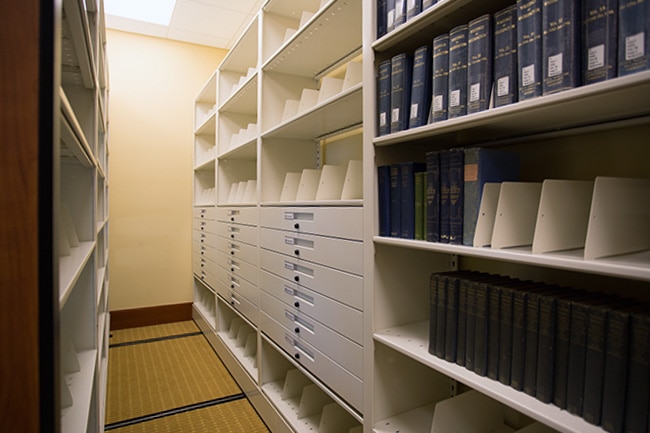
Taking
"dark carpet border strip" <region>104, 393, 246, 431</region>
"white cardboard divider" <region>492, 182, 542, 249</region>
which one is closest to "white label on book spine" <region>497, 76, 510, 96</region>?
"white cardboard divider" <region>492, 182, 542, 249</region>

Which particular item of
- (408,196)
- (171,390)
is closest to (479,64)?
(408,196)

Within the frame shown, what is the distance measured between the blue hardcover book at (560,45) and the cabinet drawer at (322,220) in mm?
667

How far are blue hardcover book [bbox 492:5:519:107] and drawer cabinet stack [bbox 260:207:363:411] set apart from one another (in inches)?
22.7

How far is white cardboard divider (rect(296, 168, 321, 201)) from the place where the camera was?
180cm

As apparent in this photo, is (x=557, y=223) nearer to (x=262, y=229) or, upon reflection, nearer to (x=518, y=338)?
(x=518, y=338)

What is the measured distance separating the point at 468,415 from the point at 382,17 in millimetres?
1245

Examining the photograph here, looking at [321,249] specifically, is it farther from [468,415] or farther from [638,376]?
[638,376]

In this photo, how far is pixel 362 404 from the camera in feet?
4.14

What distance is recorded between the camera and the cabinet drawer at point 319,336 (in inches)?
51.7

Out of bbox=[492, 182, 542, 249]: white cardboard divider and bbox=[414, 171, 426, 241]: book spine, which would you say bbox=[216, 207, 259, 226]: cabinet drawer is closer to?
bbox=[414, 171, 426, 241]: book spine

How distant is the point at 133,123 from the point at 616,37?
387cm

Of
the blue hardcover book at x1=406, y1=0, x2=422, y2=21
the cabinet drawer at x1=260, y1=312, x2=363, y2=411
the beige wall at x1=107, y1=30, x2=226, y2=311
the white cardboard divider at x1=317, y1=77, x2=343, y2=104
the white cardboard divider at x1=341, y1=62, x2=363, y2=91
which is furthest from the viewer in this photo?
the beige wall at x1=107, y1=30, x2=226, y2=311

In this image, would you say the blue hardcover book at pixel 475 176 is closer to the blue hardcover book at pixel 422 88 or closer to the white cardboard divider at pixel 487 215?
the white cardboard divider at pixel 487 215

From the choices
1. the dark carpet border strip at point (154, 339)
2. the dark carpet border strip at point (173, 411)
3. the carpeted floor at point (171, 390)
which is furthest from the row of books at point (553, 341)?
the dark carpet border strip at point (154, 339)
